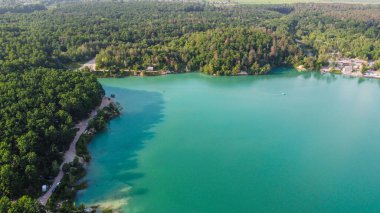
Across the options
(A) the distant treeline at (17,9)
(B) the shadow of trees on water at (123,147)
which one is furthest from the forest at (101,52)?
(B) the shadow of trees on water at (123,147)

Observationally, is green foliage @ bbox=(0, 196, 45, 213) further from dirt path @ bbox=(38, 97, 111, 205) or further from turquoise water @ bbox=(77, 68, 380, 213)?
turquoise water @ bbox=(77, 68, 380, 213)

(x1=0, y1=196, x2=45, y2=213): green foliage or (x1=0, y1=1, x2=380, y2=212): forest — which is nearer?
(x1=0, y1=196, x2=45, y2=213): green foliage

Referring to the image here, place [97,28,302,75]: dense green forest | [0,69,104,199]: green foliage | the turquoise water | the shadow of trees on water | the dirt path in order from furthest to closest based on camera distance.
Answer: [97,28,302,75]: dense green forest < the shadow of trees on water < the turquoise water < the dirt path < [0,69,104,199]: green foliage

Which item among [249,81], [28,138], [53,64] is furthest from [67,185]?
[249,81]

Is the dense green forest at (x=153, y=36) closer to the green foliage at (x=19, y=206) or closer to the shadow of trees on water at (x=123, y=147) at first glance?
the shadow of trees on water at (x=123, y=147)

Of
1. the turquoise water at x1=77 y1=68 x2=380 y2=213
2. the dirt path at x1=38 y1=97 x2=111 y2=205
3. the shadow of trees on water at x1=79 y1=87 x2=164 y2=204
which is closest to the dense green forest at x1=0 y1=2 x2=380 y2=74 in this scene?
the turquoise water at x1=77 y1=68 x2=380 y2=213
